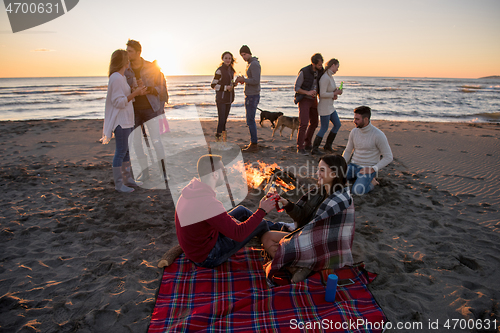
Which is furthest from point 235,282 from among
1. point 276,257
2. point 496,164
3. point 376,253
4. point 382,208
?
point 496,164

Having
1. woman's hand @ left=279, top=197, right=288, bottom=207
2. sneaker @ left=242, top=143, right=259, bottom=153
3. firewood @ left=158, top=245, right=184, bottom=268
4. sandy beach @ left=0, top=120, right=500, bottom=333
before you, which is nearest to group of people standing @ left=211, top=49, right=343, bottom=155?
sneaker @ left=242, top=143, right=259, bottom=153

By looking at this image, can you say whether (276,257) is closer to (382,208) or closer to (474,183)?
(382,208)

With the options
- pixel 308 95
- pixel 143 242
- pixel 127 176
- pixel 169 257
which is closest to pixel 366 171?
pixel 308 95

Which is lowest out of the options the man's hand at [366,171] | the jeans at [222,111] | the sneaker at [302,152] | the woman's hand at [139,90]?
the sneaker at [302,152]

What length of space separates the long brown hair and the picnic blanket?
9.86 feet

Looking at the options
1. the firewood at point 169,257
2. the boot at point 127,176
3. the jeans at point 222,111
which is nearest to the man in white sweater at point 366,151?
the firewood at point 169,257

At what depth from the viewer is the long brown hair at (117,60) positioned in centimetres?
376

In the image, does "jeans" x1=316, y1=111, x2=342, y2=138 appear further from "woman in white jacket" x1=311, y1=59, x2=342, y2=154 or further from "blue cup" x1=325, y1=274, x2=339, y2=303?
"blue cup" x1=325, y1=274, x2=339, y2=303

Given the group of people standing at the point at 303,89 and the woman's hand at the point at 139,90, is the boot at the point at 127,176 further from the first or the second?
the group of people standing at the point at 303,89

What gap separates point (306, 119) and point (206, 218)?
16.5ft

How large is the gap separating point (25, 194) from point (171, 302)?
370 cm

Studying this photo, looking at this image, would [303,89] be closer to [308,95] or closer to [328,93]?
[308,95]

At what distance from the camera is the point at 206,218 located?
2205 mm

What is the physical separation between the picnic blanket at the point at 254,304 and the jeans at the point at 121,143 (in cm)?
236
